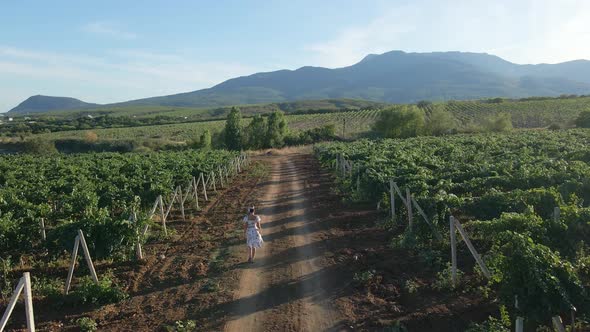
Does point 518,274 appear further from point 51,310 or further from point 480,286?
point 51,310

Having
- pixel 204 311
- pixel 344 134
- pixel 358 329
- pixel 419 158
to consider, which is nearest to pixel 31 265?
pixel 204 311

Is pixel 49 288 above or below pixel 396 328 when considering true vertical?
above

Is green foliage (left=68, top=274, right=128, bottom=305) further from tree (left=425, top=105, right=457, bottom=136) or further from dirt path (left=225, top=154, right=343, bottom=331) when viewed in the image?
tree (left=425, top=105, right=457, bottom=136)

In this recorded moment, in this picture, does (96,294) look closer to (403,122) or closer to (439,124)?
(403,122)

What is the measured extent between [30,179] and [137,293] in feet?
57.9

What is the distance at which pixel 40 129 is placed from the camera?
11525 cm

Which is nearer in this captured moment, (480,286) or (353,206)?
(480,286)

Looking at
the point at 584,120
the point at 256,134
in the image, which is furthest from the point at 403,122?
the point at 584,120

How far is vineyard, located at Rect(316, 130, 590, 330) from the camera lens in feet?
21.7

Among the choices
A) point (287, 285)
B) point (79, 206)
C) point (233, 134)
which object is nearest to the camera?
point (287, 285)

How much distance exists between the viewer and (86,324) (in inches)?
361

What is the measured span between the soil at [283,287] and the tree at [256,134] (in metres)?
60.9

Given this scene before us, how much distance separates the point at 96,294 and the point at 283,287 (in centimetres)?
462

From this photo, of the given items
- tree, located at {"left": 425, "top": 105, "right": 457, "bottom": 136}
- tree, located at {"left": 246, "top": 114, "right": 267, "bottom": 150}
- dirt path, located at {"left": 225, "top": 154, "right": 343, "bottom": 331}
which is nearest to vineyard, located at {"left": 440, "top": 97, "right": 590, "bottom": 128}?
tree, located at {"left": 425, "top": 105, "right": 457, "bottom": 136}
